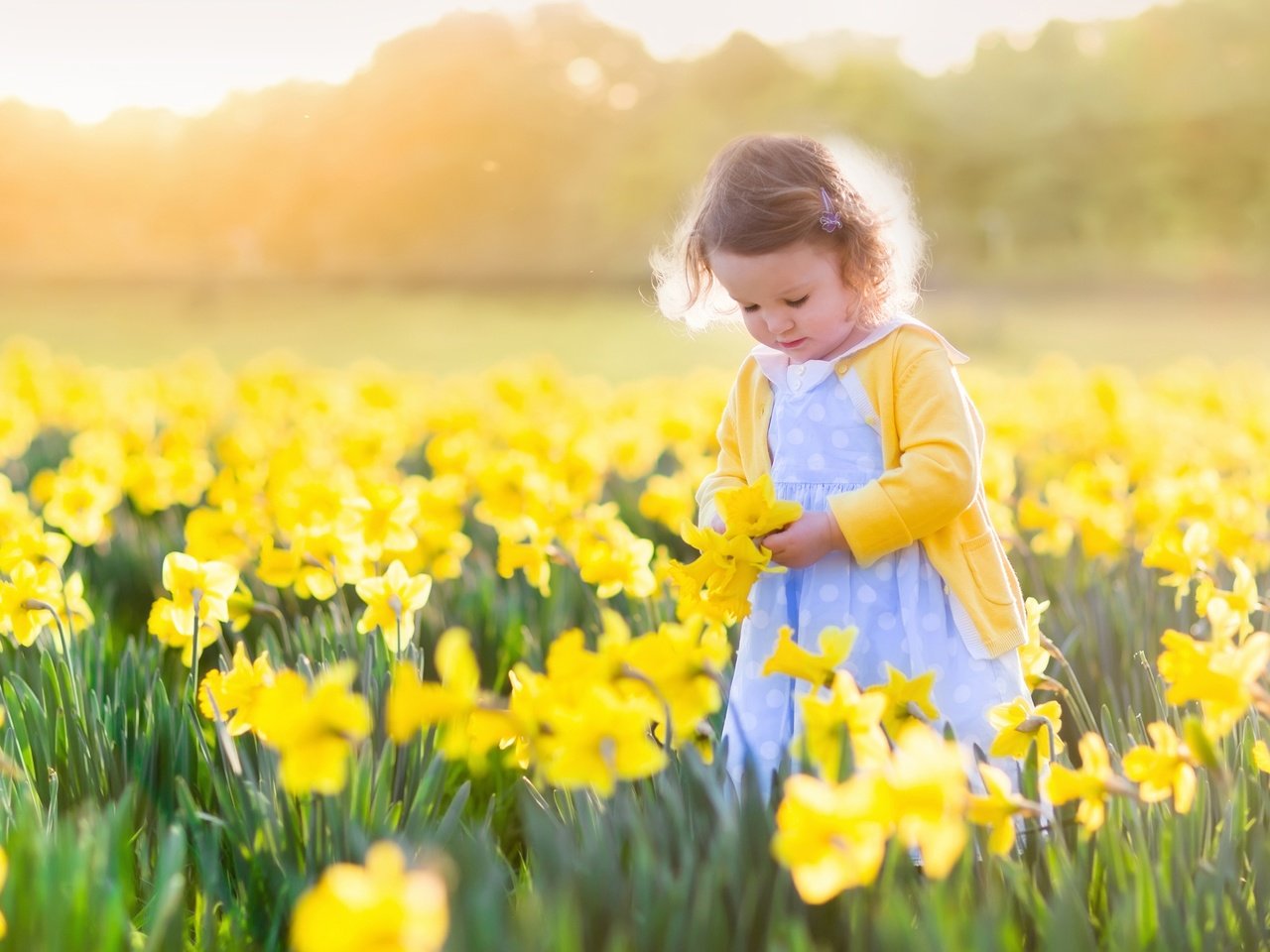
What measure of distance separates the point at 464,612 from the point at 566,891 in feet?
5.95

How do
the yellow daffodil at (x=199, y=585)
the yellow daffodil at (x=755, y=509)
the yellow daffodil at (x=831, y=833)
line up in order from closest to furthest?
the yellow daffodil at (x=831, y=833), the yellow daffodil at (x=755, y=509), the yellow daffodil at (x=199, y=585)

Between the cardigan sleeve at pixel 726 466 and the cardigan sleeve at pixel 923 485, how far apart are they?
35 cm

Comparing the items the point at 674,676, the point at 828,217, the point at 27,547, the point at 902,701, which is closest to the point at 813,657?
the point at 902,701

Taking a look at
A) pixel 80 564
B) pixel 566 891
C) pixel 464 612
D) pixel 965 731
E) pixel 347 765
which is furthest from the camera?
pixel 80 564

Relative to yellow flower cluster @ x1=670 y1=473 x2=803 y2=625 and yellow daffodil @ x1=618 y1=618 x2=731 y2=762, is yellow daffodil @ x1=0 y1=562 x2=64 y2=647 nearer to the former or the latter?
yellow flower cluster @ x1=670 y1=473 x2=803 y2=625

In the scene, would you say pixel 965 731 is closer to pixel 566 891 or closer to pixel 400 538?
pixel 566 891

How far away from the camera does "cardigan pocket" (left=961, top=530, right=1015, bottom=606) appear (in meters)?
2.01

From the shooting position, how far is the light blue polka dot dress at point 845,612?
1995mm

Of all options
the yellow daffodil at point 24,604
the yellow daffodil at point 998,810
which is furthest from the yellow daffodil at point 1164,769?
the yellow daffodil at point 24,604

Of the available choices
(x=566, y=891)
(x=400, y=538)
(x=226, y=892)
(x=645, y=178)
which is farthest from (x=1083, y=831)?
(x=645, y=178)

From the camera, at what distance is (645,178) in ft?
98.1

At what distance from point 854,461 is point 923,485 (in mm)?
205

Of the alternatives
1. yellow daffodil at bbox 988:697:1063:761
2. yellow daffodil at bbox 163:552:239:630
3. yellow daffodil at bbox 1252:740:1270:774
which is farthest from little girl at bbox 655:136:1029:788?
yellow daffodil at bbox 163:552:239:630

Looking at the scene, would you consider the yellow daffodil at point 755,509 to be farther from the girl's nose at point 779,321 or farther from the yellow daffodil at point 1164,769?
the yellow daffodil at point 1164,769
